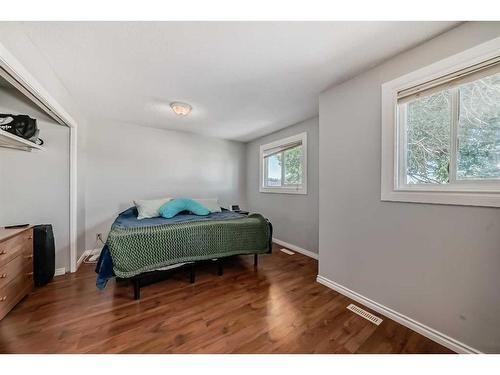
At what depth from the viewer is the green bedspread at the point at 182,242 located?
1696mm

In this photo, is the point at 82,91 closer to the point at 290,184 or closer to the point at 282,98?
the point at 282,98

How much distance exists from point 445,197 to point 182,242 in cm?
227

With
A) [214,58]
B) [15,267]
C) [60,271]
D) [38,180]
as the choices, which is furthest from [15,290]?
[214,58]

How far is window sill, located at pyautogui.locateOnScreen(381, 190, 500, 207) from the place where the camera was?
1098 millimetres

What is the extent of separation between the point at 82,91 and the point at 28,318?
89.0 inches

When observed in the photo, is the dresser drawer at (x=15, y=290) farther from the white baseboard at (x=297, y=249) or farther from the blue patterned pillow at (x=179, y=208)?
the white baseboard at (x=297, y=249)

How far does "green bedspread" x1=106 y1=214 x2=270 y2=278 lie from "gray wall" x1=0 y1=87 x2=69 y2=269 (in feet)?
2.82

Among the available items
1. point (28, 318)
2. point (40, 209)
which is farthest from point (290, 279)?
point (40, 209)

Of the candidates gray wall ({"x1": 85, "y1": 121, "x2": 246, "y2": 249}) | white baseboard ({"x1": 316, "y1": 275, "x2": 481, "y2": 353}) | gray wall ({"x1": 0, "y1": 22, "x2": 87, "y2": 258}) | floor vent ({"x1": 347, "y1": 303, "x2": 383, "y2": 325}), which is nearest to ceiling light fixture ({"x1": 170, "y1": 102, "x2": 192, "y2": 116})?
gray wall ({"x1": 0, "y1": 22, "x2": 87, "y2": 258})

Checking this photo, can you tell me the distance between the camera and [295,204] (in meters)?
3.26

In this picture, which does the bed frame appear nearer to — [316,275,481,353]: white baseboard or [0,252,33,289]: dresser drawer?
[0,252,33,289]: dresser drawer

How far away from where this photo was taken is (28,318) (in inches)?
57.4

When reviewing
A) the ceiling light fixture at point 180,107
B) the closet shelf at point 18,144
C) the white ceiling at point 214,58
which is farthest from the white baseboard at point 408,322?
the closet shelf at point 18,144

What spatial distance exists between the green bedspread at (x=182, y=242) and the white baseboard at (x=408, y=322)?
1.04m
